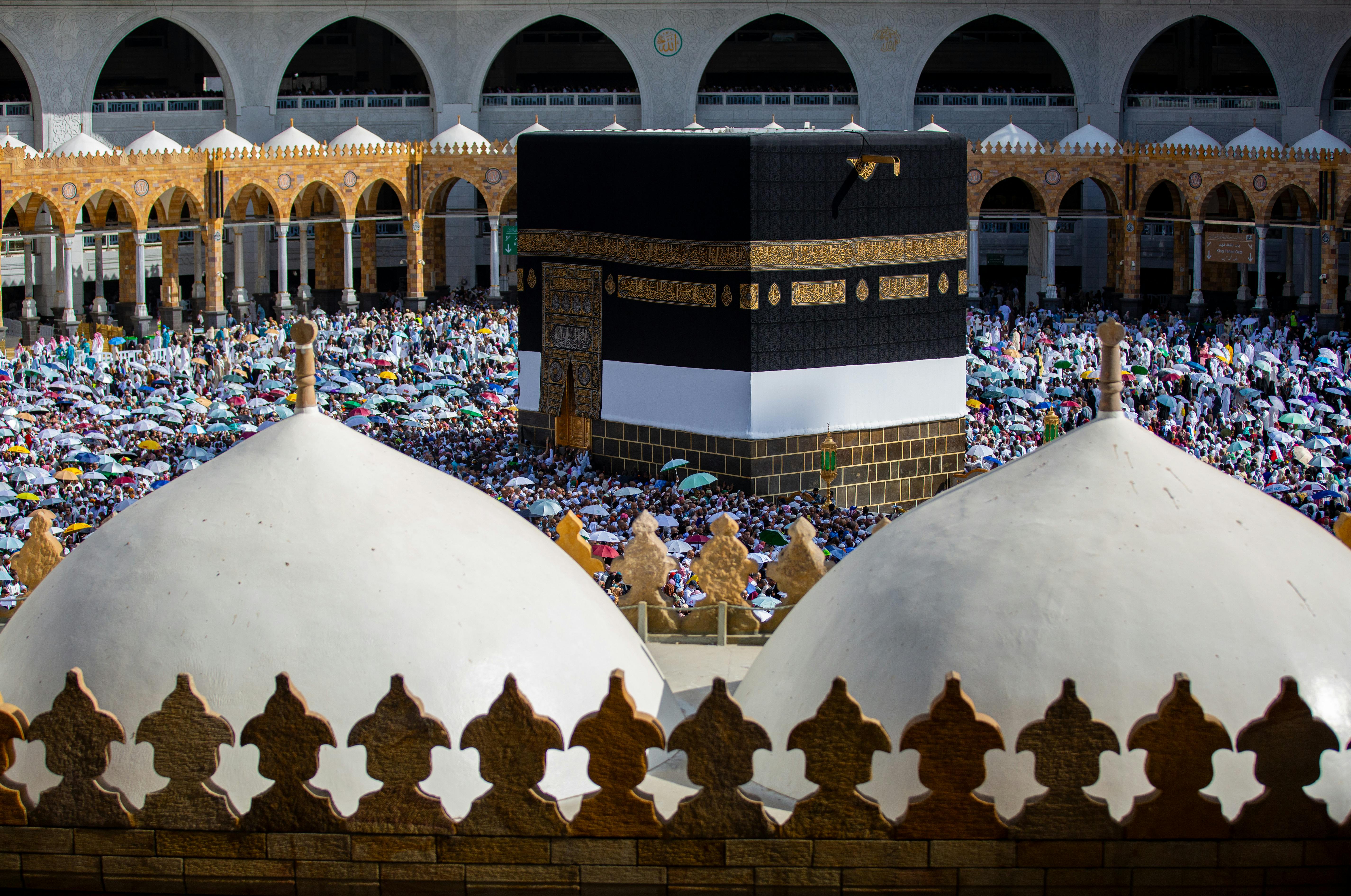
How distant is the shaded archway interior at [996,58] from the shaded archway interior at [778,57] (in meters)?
2.63

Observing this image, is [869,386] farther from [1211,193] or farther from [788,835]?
[1211,193]

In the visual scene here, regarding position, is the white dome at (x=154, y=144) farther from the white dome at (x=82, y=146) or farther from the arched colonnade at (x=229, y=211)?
the arched colonnade at (x=229, y=211)

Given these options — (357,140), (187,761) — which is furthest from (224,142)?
(187,761)

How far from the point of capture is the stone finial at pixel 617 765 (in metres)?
5.02

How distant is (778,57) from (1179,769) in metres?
41.5

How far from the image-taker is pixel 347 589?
5.62 m

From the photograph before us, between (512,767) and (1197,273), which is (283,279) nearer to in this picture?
(1197,273)

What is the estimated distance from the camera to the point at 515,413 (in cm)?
2519

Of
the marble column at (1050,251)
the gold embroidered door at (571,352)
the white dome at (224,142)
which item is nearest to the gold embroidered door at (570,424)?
the gold embroidered door at (571,352)

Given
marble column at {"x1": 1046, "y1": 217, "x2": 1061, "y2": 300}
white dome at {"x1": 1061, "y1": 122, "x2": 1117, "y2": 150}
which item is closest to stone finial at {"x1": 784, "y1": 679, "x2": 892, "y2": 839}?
marble column at {"x1": 1046, "y1": 217, "x2": 1061, "y2": 300}

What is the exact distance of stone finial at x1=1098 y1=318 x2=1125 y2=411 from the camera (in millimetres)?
5723

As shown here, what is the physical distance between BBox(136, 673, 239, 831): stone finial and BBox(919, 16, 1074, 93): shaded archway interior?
135ft

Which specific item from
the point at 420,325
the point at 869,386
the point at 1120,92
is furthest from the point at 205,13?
the point at 869,386

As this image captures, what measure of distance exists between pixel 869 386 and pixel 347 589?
630 inches
